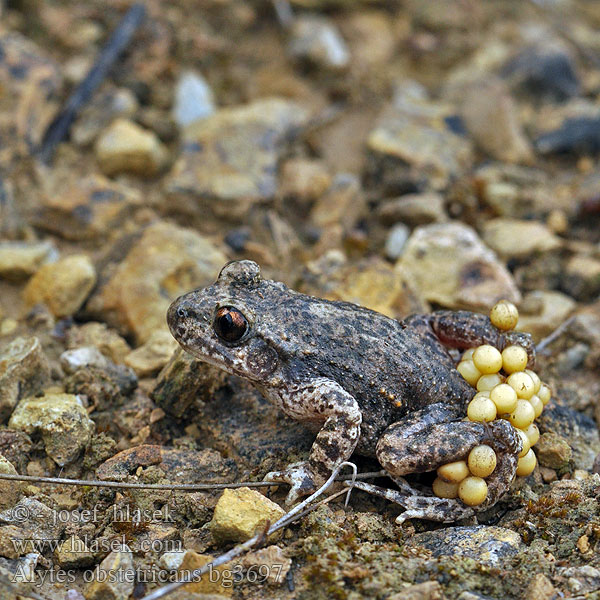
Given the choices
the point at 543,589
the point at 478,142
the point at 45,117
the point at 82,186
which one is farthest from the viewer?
the point at 478,142

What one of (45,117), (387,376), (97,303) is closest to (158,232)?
(97,303)

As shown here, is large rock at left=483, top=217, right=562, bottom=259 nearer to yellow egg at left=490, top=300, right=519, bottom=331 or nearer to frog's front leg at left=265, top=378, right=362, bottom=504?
yellow egg at left=490, top=300, right=519, bottom=331

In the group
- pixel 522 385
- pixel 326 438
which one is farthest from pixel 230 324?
pixel 522 385

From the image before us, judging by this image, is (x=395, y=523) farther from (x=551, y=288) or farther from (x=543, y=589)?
(x=551, y=288)

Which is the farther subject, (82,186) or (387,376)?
(82,186)

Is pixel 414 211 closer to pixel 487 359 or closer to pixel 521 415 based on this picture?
pixel 487 359
